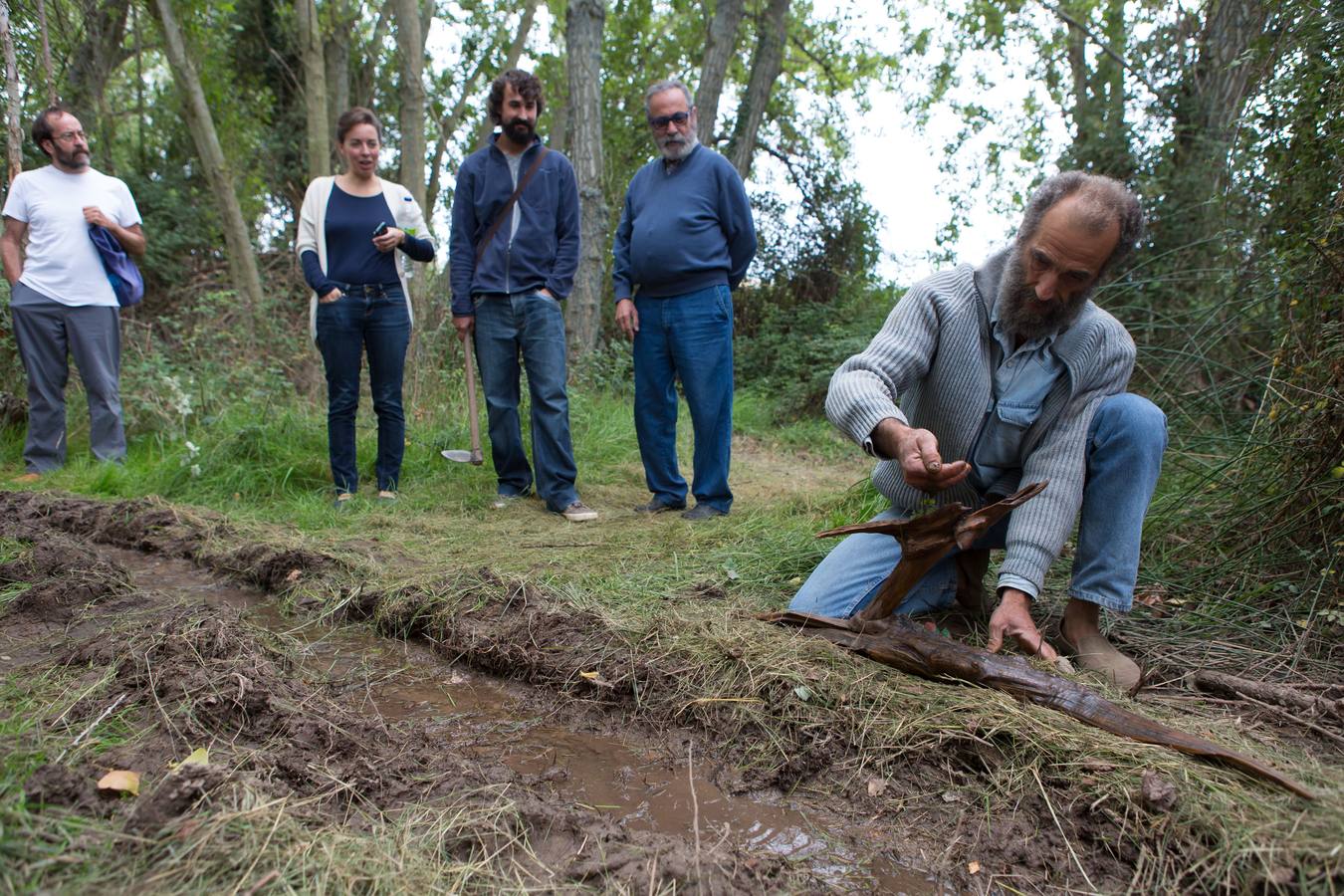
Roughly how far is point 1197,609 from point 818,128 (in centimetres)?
1210

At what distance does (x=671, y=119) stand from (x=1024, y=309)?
8.27 feet

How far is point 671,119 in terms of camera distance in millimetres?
4418

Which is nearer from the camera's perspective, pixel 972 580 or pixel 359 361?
pixel 972 580

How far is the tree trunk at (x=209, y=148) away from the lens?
883 centimetres

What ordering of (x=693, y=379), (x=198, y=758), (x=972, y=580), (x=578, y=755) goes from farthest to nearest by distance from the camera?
1. (x=693, y=379)
2. (x=972, y=580)
3. (x=578, y=755)
4. (x=198, y=758)

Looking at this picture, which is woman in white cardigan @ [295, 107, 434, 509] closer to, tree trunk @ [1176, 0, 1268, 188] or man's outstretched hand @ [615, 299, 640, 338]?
man's outstretched hand @ [615, 299, 640, 338]

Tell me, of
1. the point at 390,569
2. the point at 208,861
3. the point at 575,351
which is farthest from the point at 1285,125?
the point at 575,351

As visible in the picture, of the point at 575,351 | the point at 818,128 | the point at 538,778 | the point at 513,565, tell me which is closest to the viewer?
the point at 538,778

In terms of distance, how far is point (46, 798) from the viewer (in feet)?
4.92

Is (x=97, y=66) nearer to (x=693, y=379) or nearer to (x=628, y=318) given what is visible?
(x=628, y=318)

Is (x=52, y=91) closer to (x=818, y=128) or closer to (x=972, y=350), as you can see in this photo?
(x=972, y=350)

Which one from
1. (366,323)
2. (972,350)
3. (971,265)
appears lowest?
(366,323)

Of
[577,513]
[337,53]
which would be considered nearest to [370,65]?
[337,53]

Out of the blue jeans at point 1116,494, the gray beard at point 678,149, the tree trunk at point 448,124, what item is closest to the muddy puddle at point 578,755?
the blue jeans at point 1116,494
